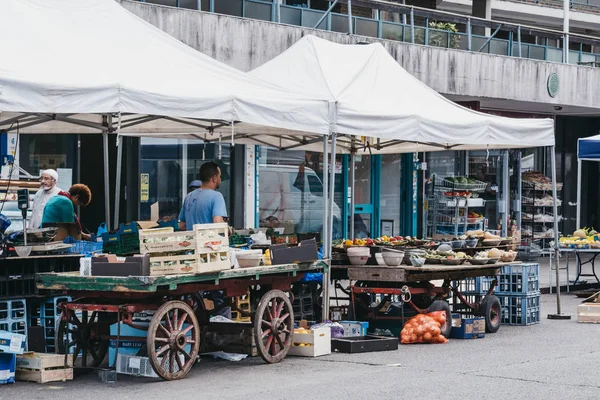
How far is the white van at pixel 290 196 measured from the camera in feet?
70.3

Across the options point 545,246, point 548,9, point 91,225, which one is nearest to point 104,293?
point 91,225

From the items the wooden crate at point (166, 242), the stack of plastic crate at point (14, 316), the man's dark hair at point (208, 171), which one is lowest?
the stack of plastic crate at point (14, 316)

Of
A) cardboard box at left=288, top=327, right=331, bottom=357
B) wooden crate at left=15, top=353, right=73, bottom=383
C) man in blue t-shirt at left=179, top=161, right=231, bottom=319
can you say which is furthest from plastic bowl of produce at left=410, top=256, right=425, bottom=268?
wooden crate at left=15, top=353, right=73, bottom=383

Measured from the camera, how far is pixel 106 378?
9.84m

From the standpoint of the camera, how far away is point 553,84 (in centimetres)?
2658

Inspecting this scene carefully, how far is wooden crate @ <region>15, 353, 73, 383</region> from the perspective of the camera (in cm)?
977

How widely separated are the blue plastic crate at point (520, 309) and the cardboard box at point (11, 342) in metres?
7.56

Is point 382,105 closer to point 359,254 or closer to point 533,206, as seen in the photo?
point 359,254

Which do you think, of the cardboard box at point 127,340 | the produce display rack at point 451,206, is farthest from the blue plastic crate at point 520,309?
the produce display rack at point 451,206

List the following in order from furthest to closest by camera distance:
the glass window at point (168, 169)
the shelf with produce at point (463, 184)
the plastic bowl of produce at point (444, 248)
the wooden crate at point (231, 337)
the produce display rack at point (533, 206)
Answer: the produce display rack at point (533, 206) → the shelf with produce at point (463, 184) → the glass window at point (168, 169) → the plastic bowl of produce at point (444, 248) → the wooden crate at point (231, 337)

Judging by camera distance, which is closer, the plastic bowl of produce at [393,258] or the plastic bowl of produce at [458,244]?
the plastic bowl of produce at [393,258]

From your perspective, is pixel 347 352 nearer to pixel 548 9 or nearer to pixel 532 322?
pixel 532 322

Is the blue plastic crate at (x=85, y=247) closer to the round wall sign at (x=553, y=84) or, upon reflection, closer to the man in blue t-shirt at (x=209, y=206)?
the man in blue t-shirt at (x=209, y=206)

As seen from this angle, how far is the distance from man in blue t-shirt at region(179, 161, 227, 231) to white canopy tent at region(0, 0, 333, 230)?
61 centimetres
